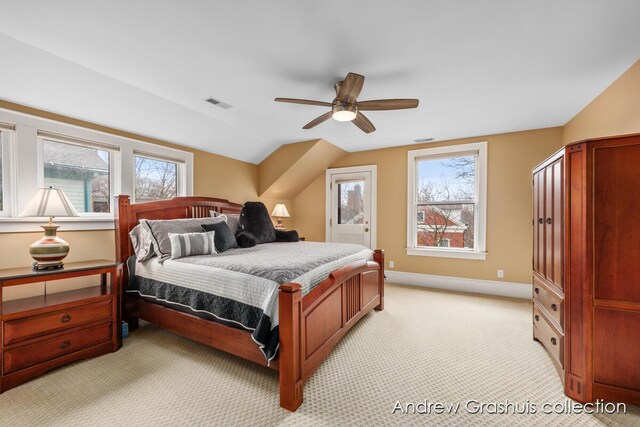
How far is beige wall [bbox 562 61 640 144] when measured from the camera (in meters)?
2.16

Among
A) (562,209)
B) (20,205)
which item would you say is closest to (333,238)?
(562,209)

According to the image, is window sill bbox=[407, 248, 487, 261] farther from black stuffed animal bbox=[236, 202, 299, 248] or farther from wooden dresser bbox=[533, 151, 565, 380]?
black stuffed animal bbox=[236, 202, 299, 248]

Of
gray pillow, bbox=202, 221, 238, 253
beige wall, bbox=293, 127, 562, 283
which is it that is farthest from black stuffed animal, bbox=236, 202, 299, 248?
beige wall, bbox=293, 127, 562, 283

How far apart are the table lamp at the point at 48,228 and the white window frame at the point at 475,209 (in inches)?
170

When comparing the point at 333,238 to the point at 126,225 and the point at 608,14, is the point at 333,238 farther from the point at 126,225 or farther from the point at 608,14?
the point at 608,14

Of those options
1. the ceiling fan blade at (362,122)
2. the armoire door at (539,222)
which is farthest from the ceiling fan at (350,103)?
the armoire door at (539,222)

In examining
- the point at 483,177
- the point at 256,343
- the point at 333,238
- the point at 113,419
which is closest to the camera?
the point at 113,419

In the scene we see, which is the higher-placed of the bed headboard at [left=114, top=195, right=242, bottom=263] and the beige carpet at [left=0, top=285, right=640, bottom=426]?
the bed headboard at [left=114, top=195, right=242, bottom=263]

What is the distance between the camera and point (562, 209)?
1841mm

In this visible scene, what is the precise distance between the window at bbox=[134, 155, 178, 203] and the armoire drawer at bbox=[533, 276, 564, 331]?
4321 mm

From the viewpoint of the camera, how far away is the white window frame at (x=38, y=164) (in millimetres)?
2363

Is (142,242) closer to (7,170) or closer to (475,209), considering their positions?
(7,170)

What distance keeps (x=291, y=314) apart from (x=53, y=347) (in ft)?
6.26

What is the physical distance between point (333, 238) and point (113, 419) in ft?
13.2
